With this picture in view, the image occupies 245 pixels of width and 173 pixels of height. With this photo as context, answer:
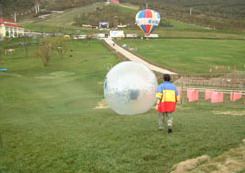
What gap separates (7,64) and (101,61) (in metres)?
18.6

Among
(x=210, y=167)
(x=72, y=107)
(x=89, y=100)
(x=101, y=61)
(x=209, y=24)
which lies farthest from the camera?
(x=209, y=24)

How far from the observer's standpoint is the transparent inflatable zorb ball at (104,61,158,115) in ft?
35.4

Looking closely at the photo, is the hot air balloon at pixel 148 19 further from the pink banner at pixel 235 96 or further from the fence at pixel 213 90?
the pink banner at pixel 235 96

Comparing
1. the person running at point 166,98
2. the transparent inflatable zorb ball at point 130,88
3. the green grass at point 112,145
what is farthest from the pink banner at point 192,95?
the person running at point 166,98

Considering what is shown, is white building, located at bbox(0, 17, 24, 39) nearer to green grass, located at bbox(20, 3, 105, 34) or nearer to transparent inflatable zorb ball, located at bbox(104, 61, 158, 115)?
→ green grass, located at bbox(20, 3, 105, 34)

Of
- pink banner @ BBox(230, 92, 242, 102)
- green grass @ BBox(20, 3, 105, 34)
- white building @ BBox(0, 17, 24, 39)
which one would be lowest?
pink banner @ BBox(230, 92, 242, 102)

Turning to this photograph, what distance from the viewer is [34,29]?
129500 mm

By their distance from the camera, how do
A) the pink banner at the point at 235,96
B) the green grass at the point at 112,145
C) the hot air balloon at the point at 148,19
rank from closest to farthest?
1. the green grass at the point at 112,145
2. the pink banner at the point at 235,96
3. the hot air balloon at the point at 148,19

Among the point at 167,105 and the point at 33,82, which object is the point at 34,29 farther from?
the point at 167,105

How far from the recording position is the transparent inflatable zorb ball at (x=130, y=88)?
35.4ft

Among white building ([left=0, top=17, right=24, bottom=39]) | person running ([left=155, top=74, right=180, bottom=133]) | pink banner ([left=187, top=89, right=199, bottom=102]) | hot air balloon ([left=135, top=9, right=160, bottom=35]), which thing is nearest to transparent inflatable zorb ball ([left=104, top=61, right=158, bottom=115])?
person running ([left=155, top=74, right=180, bottom=133])

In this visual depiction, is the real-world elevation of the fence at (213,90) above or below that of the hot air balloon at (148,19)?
below

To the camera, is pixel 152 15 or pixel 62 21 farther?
pixel 62 21

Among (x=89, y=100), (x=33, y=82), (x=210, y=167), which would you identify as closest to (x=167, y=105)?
(x=210, y=167)
